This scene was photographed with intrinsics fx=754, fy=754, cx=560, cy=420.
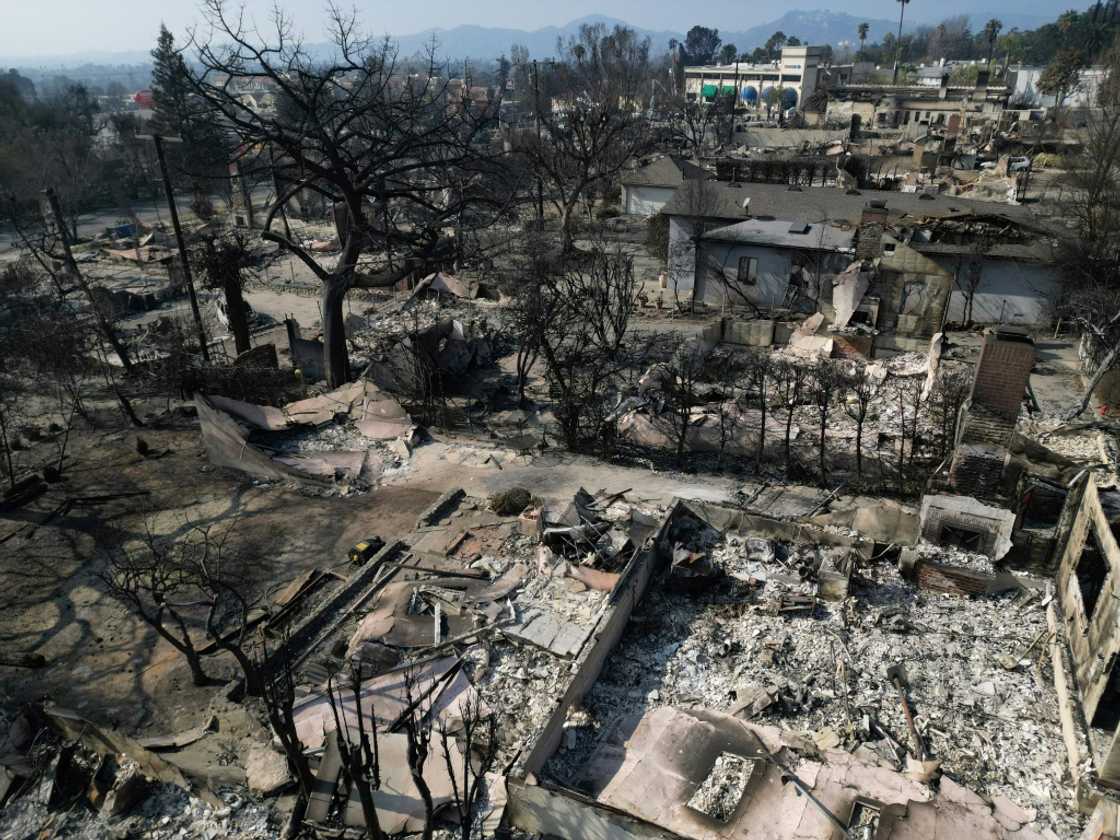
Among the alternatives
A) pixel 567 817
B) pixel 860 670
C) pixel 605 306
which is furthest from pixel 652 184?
pixel 567 817

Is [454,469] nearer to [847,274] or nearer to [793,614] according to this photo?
[793,614]

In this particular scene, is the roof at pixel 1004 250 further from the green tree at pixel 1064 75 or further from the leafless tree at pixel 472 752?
the green tree at pixel 1064 75

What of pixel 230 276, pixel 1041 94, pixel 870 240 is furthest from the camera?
pixel 1041 94

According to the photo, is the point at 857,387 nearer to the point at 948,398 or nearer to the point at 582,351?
the point at 948,398

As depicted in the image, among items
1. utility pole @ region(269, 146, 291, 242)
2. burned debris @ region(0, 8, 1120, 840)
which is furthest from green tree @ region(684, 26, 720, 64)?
burned debris @ region(0, 8, 1120, 840)

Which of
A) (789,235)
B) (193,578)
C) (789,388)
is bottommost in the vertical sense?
(193,578)

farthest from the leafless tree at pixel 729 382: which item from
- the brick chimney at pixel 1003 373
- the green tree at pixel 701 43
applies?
the green tree at pixel 701 43
